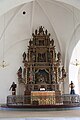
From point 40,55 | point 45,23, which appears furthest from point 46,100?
point 45,23

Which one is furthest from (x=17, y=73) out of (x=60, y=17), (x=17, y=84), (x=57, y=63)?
(x=60, y=17)

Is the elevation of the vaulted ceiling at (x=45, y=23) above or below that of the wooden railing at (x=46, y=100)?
above

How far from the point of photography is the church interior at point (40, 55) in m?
14.3

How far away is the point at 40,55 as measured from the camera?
52.6 feet

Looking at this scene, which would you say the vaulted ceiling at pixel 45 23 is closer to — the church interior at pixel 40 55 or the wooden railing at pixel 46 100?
the church interior at pixel 40 55

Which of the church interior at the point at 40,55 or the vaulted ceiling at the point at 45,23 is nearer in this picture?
the vaulted ceiling at the point at 45,23

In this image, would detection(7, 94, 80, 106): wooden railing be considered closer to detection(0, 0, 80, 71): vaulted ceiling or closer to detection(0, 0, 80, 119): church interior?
detection(0, 0, 80, 119): church interior

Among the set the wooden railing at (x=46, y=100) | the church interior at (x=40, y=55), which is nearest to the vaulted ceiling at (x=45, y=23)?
the church interior at (x=40, y=55)

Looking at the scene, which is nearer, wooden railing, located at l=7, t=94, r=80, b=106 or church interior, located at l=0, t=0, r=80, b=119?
wooden railing, located at l=7, t=94, r=80, b=106

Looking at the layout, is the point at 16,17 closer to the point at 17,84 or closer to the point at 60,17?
the point at 60,17

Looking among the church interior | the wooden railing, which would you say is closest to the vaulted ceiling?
the church interior

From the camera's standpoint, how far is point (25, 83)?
15641mm

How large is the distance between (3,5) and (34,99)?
346 inches

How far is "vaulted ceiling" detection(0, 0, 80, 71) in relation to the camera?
13.8 metres
